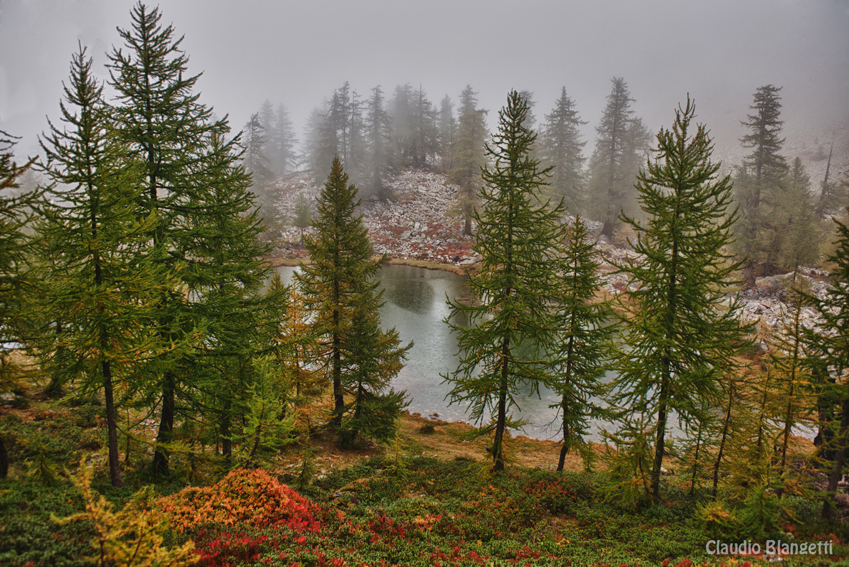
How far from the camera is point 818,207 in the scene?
39.8 meters

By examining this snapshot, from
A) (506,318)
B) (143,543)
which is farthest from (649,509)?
(143,543)

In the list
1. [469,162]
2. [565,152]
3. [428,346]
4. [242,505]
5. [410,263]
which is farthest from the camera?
[565,152]

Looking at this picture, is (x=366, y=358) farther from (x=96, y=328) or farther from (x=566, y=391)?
(x=96, y=328)

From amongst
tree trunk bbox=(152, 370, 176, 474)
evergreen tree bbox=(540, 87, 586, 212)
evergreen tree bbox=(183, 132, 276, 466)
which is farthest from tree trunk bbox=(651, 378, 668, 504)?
evergreen tree bbox=(540, 87, 586, 212)

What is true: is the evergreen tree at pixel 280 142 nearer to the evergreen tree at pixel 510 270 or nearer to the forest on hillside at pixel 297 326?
the forest on hillside at pixel 297 326

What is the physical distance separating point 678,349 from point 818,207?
162ft

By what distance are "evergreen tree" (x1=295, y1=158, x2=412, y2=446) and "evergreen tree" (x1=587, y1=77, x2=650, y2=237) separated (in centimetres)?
4099

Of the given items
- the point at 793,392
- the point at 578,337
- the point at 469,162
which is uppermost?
the point at 469,162

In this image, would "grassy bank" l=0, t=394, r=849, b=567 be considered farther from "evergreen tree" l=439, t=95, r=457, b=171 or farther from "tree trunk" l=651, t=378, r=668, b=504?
"evergreen tree" l=439, t=95, r=457, b=171

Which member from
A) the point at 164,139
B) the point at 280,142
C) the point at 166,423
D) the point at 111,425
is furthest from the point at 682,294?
the point at 280,142

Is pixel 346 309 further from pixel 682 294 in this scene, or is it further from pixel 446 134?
pixel 446 134

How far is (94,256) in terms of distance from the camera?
6.63 m

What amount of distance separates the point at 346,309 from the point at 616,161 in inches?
1873

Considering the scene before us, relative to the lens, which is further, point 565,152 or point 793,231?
point 565,152
